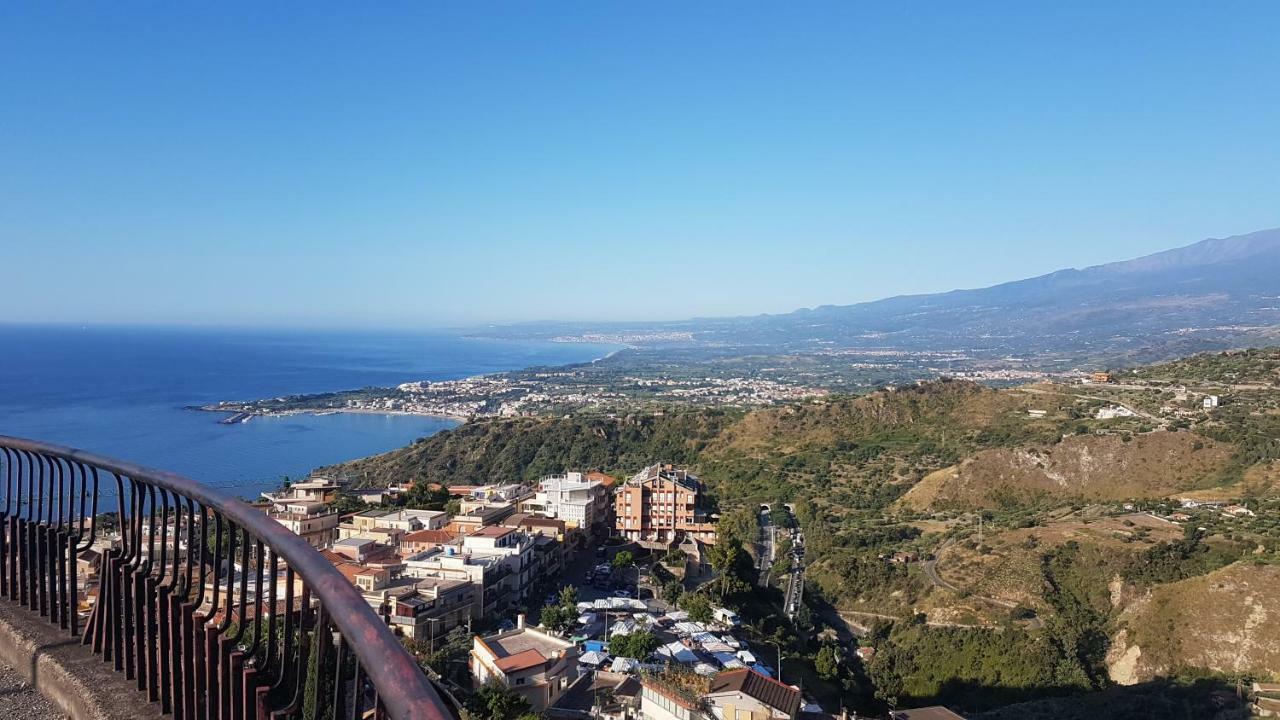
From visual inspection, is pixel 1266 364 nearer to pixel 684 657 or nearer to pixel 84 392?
pixel 684 657

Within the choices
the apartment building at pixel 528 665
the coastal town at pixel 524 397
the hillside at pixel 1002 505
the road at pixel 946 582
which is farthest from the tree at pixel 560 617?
the coastal town at pixel 524 397

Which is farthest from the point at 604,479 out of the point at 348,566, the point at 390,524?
the point at 348,566

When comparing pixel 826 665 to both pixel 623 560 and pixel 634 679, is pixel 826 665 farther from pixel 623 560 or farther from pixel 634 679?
pixel 623 560

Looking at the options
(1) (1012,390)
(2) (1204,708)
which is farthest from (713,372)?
(2) (1204,708)

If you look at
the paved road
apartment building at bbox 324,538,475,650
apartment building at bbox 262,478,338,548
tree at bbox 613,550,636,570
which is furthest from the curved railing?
tree at bbox 613,550,636,570

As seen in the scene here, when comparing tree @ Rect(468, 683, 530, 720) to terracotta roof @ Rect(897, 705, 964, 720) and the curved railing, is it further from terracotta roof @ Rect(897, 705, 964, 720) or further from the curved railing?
terracotta roof @ Rect(897, 705, 964, 720)

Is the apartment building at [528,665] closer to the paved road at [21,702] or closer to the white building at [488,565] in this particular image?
the white building at [488,565]
